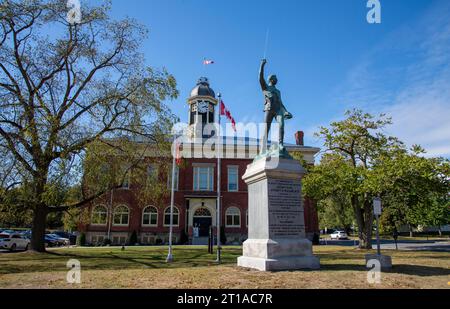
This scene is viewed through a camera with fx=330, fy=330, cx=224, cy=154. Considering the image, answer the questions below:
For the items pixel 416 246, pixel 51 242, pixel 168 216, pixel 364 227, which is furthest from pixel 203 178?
pixel 416 246

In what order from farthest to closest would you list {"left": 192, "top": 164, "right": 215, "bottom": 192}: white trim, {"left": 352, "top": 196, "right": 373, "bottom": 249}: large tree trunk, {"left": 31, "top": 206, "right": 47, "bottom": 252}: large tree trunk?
{"left": 192, "top": 164, "right": 215, "bottom": 192}: white trim → {"left": 352, "top": 196, "right": 373, "bottom": 249}: large tree trunk → {"left": 31, "top": 206, "right": 47, "bottom": 252}: large tree trunk

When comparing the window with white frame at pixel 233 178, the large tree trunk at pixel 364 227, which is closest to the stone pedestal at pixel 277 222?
the large tree trunk at pixel 364 227

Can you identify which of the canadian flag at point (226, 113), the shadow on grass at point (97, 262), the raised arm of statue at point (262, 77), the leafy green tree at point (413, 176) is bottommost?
the shadow on grass at point (97, 262)

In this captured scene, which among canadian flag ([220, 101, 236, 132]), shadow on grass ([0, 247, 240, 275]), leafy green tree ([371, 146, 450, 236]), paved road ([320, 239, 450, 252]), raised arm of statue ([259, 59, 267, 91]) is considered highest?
canadian flag ([220, 101, 236, 132])

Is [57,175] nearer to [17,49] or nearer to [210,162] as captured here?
[17,49]

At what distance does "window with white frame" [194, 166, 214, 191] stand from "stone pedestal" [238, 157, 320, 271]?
29239mm

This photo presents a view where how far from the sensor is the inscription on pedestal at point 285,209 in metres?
9.70

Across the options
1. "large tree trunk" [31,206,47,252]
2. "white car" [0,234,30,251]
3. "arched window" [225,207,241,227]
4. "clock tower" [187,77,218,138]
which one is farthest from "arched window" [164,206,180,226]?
"large tree trunk" [31,206,47,252]

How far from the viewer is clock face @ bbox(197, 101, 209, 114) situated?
4353cm

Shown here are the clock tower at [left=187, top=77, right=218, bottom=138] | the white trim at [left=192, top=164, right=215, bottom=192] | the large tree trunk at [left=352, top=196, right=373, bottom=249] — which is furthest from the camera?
the clock tower at [left=187, top=77, right=218, bottom=138]

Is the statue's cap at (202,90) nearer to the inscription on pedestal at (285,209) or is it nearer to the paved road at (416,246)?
the paved road at (416,246)

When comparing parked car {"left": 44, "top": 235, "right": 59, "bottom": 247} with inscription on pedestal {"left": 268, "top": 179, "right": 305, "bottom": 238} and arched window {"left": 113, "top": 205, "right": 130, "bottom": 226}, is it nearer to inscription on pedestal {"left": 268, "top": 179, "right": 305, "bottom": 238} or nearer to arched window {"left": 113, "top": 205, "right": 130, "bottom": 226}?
arched window {"left": 113, "top": 205, "right": 130, "bottom": 226}

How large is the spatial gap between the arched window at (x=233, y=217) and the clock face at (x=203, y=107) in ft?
43.7

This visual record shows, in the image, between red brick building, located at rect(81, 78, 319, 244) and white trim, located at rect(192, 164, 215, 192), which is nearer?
red brick building, located at rect(81, 78, 319, 244)
